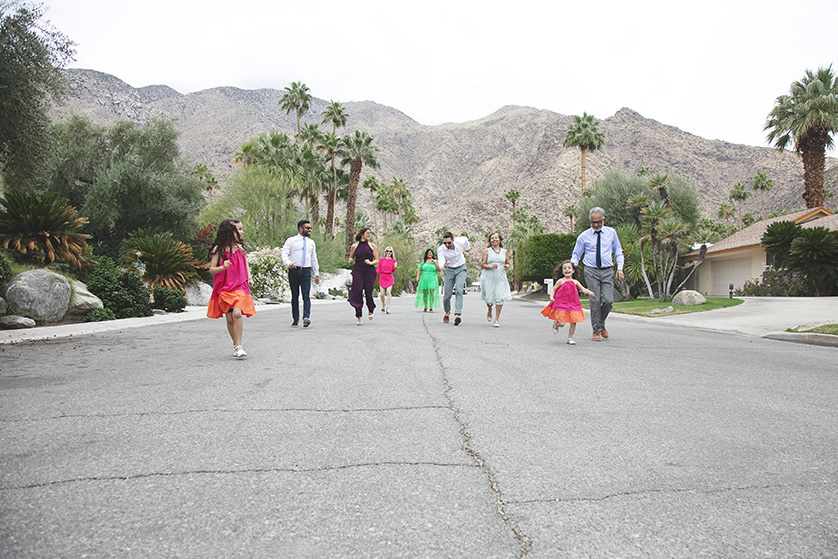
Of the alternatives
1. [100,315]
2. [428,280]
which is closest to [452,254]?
[428,280]

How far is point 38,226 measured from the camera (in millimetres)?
13492

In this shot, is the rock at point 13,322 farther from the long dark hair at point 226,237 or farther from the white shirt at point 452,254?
the white shirt at point 452,254

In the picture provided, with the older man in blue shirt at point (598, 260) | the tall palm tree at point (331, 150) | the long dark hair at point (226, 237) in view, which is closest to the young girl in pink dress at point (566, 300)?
the older man in blue shirt at point (598, 260)

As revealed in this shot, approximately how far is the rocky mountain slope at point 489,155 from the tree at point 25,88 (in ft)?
245

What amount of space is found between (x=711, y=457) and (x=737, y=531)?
3.62 ft

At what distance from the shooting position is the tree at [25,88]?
1209 cm

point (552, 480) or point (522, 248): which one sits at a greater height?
point (522, 248)

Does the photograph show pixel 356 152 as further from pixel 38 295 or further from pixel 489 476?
pixel 489 476

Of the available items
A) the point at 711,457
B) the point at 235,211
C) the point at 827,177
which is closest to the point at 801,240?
the point at 711,457

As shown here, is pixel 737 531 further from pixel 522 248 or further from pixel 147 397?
pixel 522 248

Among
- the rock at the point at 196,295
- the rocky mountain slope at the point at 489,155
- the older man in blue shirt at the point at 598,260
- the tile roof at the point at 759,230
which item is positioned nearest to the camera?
the older man in blue shirt at the point at 598,260

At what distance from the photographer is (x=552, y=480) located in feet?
10.6

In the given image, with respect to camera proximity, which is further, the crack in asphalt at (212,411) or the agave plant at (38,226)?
the agave plant at (38,226)

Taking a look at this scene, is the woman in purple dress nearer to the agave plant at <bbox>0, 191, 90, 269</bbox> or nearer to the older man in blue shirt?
the older man in blue shirt
